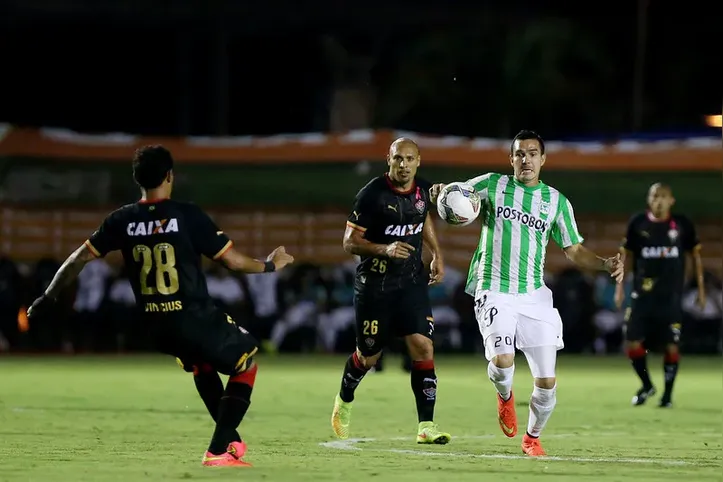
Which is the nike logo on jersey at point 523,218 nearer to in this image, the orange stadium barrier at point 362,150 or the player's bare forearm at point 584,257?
the player's bare forearm at point 584,257

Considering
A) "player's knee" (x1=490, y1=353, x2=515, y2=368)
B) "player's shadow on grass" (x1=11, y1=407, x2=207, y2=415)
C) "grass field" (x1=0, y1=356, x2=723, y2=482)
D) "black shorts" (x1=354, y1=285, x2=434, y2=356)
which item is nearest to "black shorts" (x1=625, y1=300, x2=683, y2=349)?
"grass field" (x1=0, y1=356, x2=723, y2=482)

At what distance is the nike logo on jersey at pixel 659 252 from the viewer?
16.9 meters

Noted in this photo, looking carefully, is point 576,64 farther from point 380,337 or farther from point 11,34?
point 380,337

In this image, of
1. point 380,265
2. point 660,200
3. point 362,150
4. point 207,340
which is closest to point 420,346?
point 380,265

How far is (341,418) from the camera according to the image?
40.4 ft

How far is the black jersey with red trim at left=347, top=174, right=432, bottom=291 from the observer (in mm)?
11938

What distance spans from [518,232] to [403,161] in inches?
45.6

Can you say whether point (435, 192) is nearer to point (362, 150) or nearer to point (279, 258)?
point (279, 258)

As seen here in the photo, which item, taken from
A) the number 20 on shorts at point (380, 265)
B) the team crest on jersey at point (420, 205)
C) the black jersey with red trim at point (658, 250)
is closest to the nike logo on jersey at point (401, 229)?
the team crest on jersey at point (420, 205)

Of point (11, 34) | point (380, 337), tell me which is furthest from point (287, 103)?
point (380, 337)

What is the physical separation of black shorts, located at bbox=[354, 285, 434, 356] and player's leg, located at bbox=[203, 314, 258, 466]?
222cm

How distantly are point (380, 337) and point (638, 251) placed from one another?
5591 mm

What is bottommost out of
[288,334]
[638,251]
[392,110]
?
[288,334]

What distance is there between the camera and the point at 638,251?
55.5 feet
